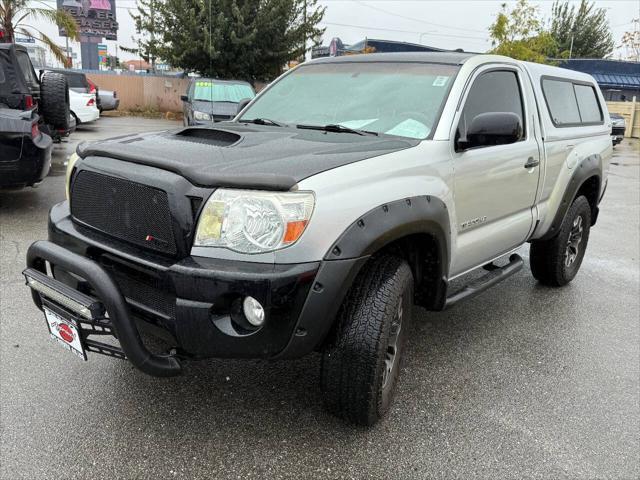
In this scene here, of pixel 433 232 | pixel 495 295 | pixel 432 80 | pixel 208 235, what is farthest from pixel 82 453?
pixel 495 295

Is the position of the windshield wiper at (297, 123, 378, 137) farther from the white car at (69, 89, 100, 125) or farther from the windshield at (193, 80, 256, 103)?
the white car at (69, 89, 100, 125)

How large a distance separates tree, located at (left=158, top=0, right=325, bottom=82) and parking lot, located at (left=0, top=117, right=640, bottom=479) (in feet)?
66.8

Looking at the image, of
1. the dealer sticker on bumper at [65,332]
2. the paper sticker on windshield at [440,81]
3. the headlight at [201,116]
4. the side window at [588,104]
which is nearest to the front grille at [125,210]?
the dealer sticker on bumper at [65,332]

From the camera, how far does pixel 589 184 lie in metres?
4.94

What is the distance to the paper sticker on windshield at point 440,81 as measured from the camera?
3306 millimetres

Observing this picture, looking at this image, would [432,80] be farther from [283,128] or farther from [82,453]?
[82,453]

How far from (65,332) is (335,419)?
1.36m

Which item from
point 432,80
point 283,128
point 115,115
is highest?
point 432,80

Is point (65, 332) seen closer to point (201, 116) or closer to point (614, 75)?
point (201, 116)

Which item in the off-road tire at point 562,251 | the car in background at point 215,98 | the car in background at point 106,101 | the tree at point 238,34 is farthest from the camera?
the tree at point 238,34

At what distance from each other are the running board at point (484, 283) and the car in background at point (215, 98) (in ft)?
32.5

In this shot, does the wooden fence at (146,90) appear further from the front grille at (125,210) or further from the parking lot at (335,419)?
the front grille at (125,210)

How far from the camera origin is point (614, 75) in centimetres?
3712

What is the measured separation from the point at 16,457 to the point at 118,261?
969 millimetres
